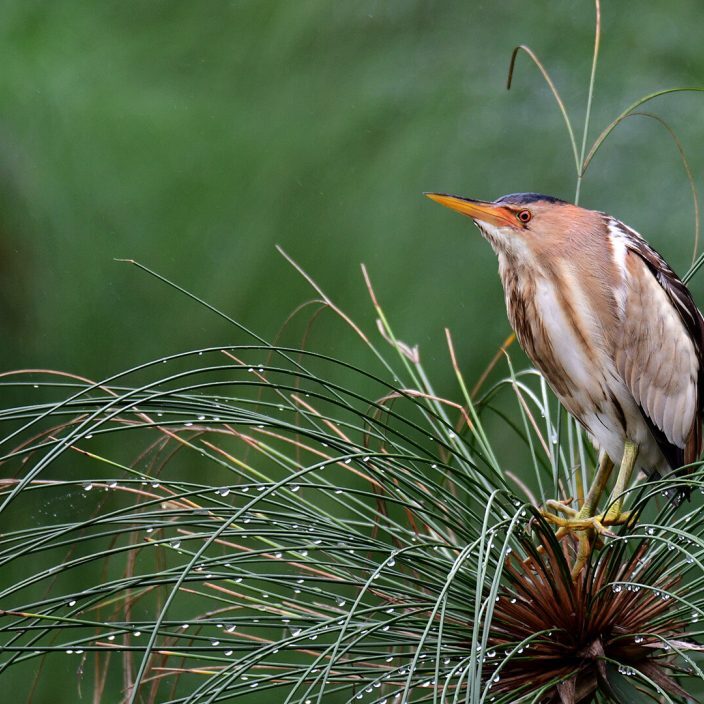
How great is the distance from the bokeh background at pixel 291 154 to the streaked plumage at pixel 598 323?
3.10ft

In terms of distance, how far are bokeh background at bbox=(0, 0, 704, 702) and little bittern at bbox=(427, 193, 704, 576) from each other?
0.94 meters

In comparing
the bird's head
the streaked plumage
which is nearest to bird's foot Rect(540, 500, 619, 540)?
the streaked plumage

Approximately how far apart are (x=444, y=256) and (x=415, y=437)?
0.37m

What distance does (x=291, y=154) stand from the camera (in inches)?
84.0

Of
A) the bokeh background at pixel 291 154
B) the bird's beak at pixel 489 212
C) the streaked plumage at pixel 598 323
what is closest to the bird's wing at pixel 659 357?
the streaked plumage at pixel 598 323

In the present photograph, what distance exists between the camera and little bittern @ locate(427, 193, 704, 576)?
101 cm

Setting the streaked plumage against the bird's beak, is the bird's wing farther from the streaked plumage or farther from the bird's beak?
the bird's beak

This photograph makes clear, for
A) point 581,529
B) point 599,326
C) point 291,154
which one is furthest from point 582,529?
point 291,154

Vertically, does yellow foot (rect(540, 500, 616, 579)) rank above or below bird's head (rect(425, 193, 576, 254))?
below

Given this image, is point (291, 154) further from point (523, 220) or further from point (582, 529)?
point (582, 529)

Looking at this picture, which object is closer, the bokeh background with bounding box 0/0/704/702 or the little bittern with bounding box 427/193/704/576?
the little bittern with bounding box 427/193/704/576

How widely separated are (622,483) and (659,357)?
0.43ft

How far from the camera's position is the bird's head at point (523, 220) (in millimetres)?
1016

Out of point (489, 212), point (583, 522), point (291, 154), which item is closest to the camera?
point (583, 522)
